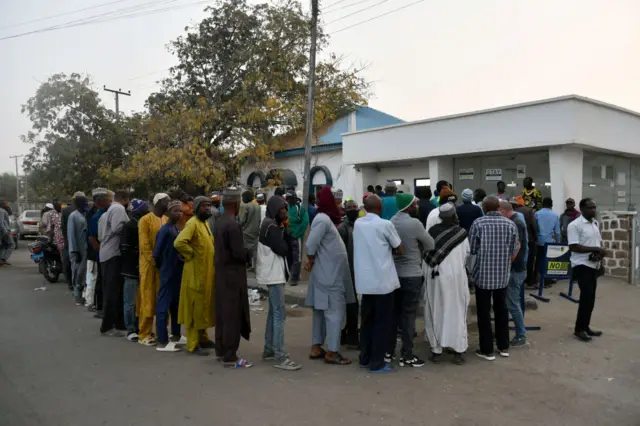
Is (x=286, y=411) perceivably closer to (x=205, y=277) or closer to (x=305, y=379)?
(x=305, y=379)

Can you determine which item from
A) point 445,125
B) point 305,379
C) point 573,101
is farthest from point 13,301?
point 573,101

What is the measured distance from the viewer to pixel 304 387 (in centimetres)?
506

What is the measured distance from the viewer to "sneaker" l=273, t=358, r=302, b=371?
561cm

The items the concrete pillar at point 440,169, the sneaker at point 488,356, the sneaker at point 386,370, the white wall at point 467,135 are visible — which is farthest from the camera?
the concrete pillar at point 440,169

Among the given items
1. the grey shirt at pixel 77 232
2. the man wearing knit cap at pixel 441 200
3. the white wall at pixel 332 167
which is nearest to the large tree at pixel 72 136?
the white wall at pixel 332 167

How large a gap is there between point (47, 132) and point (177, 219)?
58.7ft

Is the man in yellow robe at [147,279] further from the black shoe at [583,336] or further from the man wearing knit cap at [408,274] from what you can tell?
the black shoe at [583,336]

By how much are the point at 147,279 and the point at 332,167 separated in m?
13.4

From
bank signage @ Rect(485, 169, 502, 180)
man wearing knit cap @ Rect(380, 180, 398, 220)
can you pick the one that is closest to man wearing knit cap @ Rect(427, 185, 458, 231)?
man wearing knit cap @ Rect(380, 180, 398, 220)

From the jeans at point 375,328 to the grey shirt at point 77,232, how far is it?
6.17m

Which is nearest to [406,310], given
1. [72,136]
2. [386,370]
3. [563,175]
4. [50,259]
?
[386,370]

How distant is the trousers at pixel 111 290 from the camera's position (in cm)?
715

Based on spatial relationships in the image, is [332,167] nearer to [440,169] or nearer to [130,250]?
[440,169]

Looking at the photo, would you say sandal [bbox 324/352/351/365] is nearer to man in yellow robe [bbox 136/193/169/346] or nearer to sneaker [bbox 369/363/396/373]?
sneaker [bbox 369/363/396/373]
